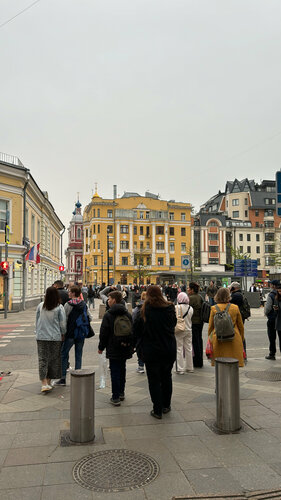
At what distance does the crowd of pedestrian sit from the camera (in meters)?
5.22

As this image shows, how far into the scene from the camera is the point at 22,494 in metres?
3.31

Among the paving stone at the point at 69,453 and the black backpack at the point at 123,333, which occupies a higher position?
the black backpack at the point at 123,333

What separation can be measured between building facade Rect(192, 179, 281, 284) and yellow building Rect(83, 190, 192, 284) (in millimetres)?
6169

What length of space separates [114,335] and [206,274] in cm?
4583

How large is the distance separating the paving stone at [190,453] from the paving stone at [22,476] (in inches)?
54.4

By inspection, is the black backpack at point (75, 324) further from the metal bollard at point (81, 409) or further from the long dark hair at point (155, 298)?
the metal bollard at point (81, 409)

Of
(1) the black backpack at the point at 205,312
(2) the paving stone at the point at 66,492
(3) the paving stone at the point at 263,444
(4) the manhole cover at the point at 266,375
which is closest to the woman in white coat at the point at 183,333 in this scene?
(1) the black backpack at the point at 205,312

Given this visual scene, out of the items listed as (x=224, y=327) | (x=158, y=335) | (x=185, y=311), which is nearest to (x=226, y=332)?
(x=224, y=327)

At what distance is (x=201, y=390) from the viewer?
650 centimetres

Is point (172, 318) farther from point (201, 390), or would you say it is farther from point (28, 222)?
point (28, 222)

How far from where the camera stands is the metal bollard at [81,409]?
4.41m

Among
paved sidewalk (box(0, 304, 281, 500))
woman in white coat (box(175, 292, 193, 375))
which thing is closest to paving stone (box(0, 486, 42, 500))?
paved sidewalk (box(0, 304, 281, 500))

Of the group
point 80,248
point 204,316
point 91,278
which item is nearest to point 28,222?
point 204,316

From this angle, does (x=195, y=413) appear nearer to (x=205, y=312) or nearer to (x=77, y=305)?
(x=77, y=305)
